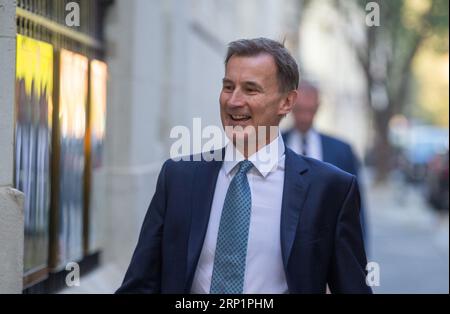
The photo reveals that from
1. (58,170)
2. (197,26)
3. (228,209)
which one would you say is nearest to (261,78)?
(228,209)

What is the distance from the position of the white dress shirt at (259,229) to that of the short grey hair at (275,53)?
0.26 meters

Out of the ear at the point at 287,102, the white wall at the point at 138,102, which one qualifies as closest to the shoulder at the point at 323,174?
the ear at the point at 287,102

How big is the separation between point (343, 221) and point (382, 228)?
60.2 ft

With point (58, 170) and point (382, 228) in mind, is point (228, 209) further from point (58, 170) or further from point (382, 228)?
point (382, 228)

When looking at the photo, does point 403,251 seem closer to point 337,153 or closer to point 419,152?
point 337,153

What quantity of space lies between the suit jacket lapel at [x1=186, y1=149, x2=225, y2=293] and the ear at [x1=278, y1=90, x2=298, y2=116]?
322 millimetres

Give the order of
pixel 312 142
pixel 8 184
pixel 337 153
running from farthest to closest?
pixel 312 142, pixel 337 153, pixel 8 184

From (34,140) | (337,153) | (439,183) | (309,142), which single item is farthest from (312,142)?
(439,183)

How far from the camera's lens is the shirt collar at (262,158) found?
11.4ft

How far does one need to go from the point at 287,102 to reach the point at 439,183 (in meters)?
21.2

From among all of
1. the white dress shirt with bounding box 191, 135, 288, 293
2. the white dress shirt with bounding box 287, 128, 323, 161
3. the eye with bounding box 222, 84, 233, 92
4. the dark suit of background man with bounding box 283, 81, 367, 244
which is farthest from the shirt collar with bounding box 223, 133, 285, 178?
the white dress shirt with bounding box 287, 128, 323, 161

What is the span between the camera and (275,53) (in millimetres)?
3424

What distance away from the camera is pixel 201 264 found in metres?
3.38

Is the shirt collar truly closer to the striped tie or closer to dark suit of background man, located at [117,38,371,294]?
dark suit of background man, located at [117,38,371,294]
